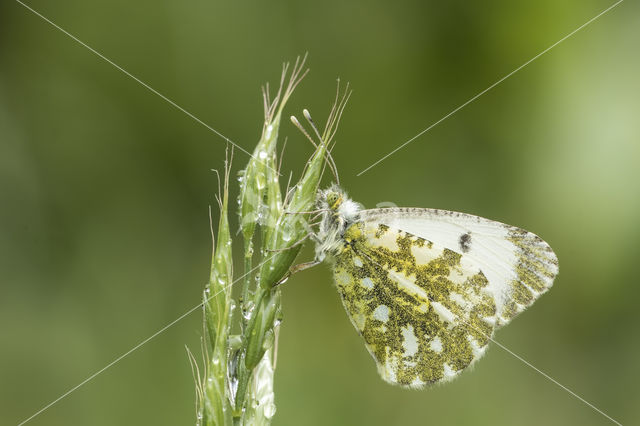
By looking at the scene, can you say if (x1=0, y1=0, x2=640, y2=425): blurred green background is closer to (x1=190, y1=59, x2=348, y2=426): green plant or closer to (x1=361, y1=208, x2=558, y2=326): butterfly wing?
(x1=361, y1=208, x2=558, y2=326): butterfly wing

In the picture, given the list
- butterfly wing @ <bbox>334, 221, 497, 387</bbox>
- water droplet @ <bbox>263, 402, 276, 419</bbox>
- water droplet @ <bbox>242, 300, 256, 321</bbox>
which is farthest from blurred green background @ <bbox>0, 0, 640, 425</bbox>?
water droplet @ <bbox>242, 300, 256, 321</bbox>

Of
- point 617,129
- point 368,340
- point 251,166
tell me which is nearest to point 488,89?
point 617,129

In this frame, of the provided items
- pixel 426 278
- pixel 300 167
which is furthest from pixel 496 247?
pixel 300 167

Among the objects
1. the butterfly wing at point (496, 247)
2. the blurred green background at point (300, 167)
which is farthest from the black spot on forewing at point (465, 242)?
the blurred green background at point (300, 167)

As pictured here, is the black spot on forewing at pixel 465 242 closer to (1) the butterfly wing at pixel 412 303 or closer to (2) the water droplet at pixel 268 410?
(1) the butterfly wing at pixel 412 303

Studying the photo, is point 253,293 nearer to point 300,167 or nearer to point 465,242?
point 465,242

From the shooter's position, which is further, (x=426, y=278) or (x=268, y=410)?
(x=426, y=278)

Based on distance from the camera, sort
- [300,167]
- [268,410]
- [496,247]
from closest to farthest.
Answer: [268,410]
[496,247]
[300,167]

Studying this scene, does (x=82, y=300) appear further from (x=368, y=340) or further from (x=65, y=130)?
(x=368, y=340)
